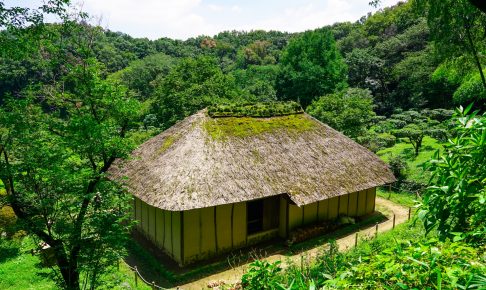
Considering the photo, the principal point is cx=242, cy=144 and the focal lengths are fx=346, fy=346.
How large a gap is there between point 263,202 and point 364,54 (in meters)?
34.8

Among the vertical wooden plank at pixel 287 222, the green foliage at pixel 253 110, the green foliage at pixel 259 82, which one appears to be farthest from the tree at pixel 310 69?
the vertical wooden plank at pixel 287 222

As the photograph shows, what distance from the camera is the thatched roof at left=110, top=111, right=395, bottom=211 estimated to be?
1152cm

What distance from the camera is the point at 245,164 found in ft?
42.5

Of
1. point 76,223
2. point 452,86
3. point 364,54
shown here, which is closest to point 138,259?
point 76,223

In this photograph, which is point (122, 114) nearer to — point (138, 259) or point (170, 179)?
point (170, 179)

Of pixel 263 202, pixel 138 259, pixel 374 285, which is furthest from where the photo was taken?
pixel 263 202

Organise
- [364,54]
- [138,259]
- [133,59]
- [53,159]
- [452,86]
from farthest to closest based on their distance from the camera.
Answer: [133,59] < [364,54] < [452,86] < [138,259] < [53,159]

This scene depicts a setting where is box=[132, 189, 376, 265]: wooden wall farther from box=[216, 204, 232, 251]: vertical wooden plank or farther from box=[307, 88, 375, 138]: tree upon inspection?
box=[307, 88, 375, 138]: tree

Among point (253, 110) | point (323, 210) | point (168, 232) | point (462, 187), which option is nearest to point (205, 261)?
point (168, 232)

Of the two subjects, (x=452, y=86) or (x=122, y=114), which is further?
(x=452, y=86)

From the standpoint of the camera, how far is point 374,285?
2555 mm

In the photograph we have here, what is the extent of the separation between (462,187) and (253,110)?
42.0 ft

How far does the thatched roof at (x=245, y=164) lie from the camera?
1152 cm

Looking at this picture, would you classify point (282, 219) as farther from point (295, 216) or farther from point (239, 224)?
point (239, 224)
